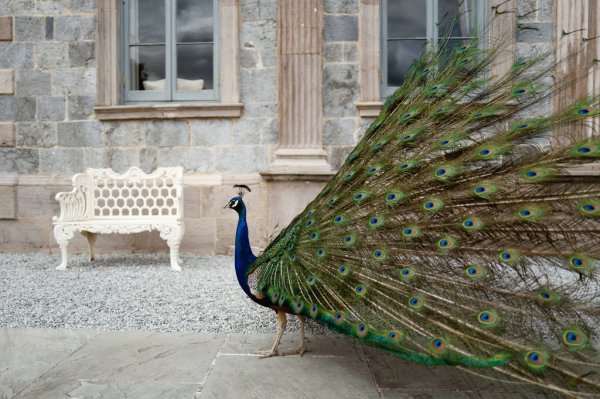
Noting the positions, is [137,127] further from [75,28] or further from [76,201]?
[75,28]

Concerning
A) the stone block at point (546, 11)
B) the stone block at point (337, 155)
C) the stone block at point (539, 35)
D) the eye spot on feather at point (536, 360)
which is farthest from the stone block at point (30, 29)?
the eye spot on feather at point (536, 360)

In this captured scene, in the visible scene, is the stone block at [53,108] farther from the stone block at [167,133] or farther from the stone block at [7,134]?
the stone block at [167,133]

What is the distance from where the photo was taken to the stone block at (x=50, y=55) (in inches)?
251

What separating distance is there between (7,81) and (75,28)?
1196mm

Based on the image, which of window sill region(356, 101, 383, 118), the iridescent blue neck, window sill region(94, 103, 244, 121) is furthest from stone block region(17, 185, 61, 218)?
the iridescent blue neck

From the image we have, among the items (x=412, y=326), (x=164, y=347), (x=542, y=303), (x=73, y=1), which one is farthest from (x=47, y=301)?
(x=73, y=1)

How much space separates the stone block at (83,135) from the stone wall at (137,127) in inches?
0.5

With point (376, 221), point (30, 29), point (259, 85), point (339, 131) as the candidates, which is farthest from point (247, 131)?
point (376, 221)

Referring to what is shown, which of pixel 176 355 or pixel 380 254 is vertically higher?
pixel 380 254

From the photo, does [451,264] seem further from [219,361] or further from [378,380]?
[219,361]

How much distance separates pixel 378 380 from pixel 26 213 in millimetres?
5813

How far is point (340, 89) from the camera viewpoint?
6211 millimetres

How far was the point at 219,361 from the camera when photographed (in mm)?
2514

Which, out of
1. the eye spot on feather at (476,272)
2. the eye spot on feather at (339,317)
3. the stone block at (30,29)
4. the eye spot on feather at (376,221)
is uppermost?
the stone block at (30,29)
